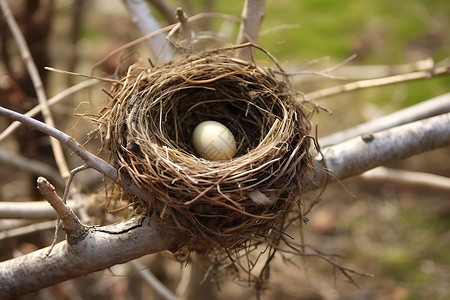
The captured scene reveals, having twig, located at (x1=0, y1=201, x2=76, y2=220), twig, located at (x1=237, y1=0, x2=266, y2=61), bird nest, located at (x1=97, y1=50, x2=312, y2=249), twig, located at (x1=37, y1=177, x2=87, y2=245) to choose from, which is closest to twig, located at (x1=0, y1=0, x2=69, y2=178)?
twig, located at (x1=0, y1=201, x2=76, y2=220)

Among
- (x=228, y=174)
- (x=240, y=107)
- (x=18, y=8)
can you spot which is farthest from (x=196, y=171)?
(x=18, y=8)

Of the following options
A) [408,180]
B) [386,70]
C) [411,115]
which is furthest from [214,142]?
[386,70]

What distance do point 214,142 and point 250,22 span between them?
1.37ft

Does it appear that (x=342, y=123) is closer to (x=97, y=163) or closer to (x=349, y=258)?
(x=349, y=258)

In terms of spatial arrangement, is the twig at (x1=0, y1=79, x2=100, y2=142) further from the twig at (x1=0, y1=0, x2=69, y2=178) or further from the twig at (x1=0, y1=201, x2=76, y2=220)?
the twig at (x1=0, y1=201, x2=76, y2=220)

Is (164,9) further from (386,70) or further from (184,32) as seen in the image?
(386,70)

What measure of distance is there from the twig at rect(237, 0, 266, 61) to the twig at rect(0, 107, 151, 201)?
0.63 meters

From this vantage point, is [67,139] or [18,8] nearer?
[67,139]

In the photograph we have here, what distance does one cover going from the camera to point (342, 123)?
354 cm

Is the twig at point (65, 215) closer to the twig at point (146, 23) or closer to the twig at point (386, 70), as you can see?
the twig at point (146, 23)

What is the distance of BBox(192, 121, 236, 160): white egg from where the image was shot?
1581 millimetres

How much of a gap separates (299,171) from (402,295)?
6.09 ft

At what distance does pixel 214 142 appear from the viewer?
158 cm

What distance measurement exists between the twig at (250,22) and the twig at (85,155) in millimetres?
628
